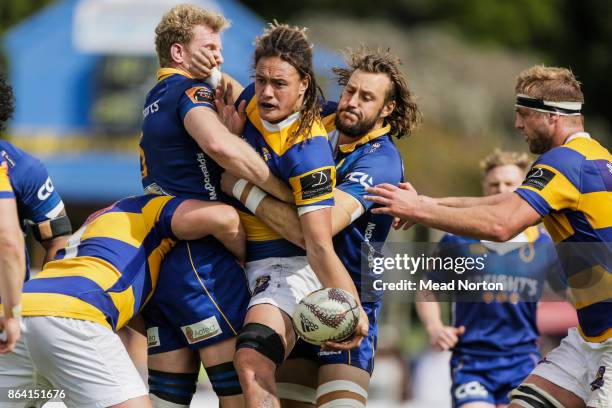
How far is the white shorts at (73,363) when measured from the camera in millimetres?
5664

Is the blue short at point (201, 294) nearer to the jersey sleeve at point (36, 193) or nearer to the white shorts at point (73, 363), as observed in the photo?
the white shorts at point (73, 363)

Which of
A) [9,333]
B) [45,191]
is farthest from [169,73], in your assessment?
[9,333]

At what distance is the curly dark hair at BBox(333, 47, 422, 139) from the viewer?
6816 millimetres

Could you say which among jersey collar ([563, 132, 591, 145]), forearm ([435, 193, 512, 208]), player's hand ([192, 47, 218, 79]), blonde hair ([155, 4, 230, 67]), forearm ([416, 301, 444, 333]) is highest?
blonde hair ([155, 4, 230, 67])

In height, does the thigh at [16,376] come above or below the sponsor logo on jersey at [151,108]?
below

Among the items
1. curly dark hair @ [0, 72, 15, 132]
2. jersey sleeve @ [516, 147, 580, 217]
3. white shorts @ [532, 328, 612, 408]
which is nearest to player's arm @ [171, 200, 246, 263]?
curly dark hair @ [0, 72, 15, 132]

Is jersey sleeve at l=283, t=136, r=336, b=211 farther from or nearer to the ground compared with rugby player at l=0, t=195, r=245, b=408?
farther from the ground

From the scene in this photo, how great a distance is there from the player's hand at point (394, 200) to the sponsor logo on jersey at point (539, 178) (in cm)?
70

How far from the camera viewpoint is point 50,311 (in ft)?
18.7

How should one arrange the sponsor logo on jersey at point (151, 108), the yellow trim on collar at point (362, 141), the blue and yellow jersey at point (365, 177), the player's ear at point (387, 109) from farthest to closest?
the player's ear at point (387, 109)
the yellow trim on collar at point (362, 141)
the blue and yellow jersey at point (365, 177)
the sponsor logo on jersey at point (151, 108)

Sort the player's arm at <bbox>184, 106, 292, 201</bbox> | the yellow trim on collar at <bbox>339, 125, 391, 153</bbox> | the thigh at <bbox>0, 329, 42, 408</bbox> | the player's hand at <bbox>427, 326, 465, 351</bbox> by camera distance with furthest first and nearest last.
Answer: the player's hand at <bbox>427, 326, 465, 351</bbox> → the yellow trim on collar at <bbox>339, 125, 391, 153</bbox> → the player's arm at <bbox>184, 106, 292, 201</bbox> → the thigh at <bbox>0, 329, 42, 408</bbox>

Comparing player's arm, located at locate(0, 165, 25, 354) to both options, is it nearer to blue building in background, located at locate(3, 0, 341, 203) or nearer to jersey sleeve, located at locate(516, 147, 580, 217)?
jersey sleeve, located at locate(516, 147, 580, 217)

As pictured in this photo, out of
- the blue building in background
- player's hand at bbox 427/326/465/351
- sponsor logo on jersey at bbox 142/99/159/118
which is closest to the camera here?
sponsor logo on jersey at bbox 142/99/159/118

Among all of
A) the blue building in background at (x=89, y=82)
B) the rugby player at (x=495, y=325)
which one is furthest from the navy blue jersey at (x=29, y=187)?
the blue building in background at (x=89, y=82)
